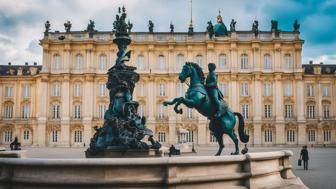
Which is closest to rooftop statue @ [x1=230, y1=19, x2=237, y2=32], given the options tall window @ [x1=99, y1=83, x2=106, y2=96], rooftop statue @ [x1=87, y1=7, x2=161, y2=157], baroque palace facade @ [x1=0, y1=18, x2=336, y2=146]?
baroque palace facade @ [x1=0, y1=18, x2=336, y2=146]

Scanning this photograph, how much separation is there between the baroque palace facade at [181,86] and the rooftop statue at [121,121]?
36161mm

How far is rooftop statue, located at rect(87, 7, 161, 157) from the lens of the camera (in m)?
13.2

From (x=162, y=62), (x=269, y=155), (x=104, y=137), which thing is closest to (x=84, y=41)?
(x=162, y=62)

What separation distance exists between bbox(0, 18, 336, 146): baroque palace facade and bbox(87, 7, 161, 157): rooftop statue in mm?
36161

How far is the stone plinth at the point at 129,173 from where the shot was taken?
6.95 metres

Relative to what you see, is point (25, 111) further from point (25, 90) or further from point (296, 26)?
point (296, 26)

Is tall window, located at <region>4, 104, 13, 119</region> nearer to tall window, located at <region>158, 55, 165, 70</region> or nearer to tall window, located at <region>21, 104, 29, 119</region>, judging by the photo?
tall window, located at <region>21, 104, 29, 119</region>

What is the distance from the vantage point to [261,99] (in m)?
50.7


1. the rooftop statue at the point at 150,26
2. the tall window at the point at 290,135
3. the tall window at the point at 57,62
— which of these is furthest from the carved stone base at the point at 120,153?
the tall window at the point at 57,62

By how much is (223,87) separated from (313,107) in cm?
1146

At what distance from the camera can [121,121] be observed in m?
13.5

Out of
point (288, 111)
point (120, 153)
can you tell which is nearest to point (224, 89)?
point (288, 111)

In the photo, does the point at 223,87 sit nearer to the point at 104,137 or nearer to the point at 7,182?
the point at 104,137

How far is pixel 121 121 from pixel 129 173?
652 cm
